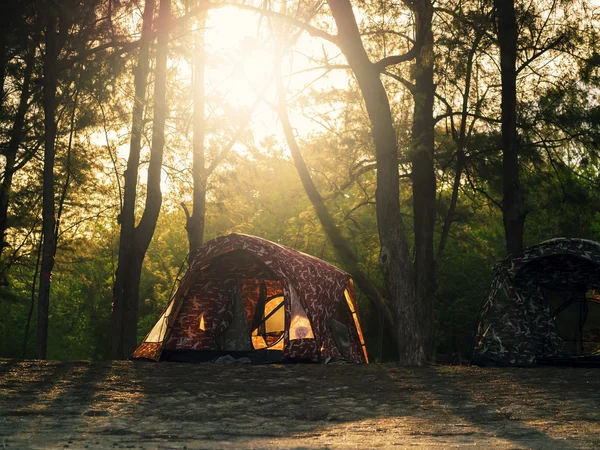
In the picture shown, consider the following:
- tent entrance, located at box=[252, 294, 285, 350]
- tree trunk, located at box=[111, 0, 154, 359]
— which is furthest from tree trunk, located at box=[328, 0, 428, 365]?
tent entrance, located at box=[252, 294, 285, 350]

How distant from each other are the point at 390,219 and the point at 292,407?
5.26 metres

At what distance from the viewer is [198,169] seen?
20656mm

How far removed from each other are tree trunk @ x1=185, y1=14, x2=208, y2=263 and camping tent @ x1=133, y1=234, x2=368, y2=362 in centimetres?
392

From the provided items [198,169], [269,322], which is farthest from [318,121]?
[269,322]

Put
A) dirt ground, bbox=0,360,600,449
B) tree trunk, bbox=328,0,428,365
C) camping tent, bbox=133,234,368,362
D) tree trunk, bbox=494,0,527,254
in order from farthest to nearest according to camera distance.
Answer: tree trunk, bbox=494,0,527,254 → camping tent, bbox=133,234,368,362 → tree trunk, bbox=328,0,428,365 → dirt ground, bbox=0,360,600,449

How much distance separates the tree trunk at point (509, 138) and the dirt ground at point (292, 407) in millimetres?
4314

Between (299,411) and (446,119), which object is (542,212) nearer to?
(446,119)

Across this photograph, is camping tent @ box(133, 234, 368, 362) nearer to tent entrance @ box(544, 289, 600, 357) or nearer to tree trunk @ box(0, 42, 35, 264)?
tent entrance @ box(544, 289, 600, 357)

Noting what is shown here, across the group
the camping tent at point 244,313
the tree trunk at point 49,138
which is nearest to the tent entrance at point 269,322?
the camping tent at point 244,313

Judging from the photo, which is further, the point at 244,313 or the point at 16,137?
the point at 16,137

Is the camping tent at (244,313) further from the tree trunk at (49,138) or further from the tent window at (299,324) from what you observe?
the tree trunk at (49,138)

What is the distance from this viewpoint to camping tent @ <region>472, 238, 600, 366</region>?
13.4 meters

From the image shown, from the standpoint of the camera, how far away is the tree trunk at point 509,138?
52.2ft

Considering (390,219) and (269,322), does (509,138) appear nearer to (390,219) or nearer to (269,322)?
(390,219)
